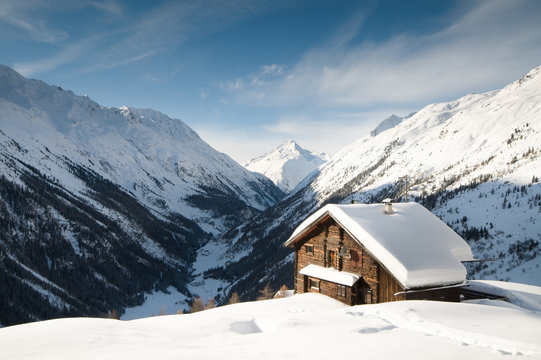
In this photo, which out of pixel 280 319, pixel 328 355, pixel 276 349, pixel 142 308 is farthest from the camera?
pixel 142 308

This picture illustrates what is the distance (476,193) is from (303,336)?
8218cm

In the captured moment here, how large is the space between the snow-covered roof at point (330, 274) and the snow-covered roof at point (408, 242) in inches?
108

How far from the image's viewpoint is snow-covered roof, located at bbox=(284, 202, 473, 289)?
1633 centimetres

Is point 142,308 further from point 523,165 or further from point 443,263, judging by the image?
point 523,165

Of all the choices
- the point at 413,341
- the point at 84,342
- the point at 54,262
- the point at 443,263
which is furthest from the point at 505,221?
the point at 54,262

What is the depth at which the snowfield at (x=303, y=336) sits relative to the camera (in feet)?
24.6

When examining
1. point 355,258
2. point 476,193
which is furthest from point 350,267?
point 476,193

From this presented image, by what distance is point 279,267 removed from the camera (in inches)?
3880

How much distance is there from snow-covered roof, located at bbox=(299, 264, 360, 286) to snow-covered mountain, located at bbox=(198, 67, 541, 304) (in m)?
12.3

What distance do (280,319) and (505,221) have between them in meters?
60.2

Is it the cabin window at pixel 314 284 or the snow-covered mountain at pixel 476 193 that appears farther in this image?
the snow-covered mountain at pixel 476 193

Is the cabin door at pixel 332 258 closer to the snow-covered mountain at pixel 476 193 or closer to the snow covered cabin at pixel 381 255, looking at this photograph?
the snow covered cabin at pixel 381 255

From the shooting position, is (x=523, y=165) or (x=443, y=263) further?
(x=523, y=165)

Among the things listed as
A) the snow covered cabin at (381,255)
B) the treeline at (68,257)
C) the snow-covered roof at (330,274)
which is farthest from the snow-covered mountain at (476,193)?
the treeline at (68,257)
